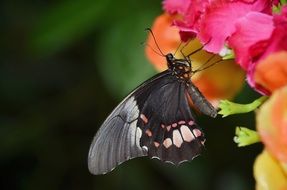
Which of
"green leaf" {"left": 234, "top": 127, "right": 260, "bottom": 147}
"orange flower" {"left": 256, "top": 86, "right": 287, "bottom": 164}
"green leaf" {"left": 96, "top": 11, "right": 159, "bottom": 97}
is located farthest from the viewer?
"green leaf" {"left": 96, "top": 11, "right": 159, "bottom": 97}

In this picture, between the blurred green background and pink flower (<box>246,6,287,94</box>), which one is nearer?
pink flower (<box>246,6,287,94</box>)

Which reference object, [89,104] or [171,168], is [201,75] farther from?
[89,104]

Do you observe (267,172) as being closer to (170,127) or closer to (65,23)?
(170,127)

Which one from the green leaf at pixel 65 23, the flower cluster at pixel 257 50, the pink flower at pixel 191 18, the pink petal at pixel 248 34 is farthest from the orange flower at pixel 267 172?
the green leaf at pixel 65 23

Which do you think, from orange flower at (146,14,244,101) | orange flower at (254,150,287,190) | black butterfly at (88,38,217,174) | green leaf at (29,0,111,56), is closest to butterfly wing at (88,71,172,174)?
black butterfly at (88,38,217,174)

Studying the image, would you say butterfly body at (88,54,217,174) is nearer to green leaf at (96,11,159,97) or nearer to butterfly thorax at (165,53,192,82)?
butterfly thorax at (165,53,192,82)

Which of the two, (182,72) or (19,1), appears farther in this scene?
(19,1)

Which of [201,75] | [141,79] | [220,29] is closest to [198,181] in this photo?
[141,79]

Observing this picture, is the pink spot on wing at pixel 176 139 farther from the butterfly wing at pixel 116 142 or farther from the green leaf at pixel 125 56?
the green leaf at pixel 125 56
